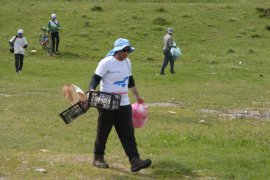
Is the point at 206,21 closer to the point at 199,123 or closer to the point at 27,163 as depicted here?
the point at 199,123

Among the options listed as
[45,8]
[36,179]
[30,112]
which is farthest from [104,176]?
[45,8]

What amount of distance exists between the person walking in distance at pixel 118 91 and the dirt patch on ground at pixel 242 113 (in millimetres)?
7381

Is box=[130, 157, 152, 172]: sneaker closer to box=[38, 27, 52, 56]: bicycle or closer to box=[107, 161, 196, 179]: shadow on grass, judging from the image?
box=[107, 161, 196, 179]: shadow on grass

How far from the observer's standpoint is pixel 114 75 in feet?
32.0

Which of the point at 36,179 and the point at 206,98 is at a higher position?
the point at 36,179

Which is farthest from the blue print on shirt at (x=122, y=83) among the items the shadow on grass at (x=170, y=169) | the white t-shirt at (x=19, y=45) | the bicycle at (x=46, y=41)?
the bicycle at (x=46, y=41)

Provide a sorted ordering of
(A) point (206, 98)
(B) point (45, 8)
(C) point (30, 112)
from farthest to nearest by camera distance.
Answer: (B) point (45, 8)
(A) point (206, 98)
(C) point (30, 112)

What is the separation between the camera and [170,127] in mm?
14688

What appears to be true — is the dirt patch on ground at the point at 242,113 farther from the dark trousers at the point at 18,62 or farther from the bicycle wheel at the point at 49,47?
the bicycle wheel at the point at 49,47

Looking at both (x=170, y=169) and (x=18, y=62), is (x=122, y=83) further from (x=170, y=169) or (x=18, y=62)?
(x=18, y=62)

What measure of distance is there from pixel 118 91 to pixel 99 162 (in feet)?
3.96

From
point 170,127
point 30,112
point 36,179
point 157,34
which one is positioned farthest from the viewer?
point 157,34

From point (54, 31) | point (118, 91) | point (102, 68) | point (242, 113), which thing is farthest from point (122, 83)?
point (54, 31)

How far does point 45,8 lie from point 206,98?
1014 inches
